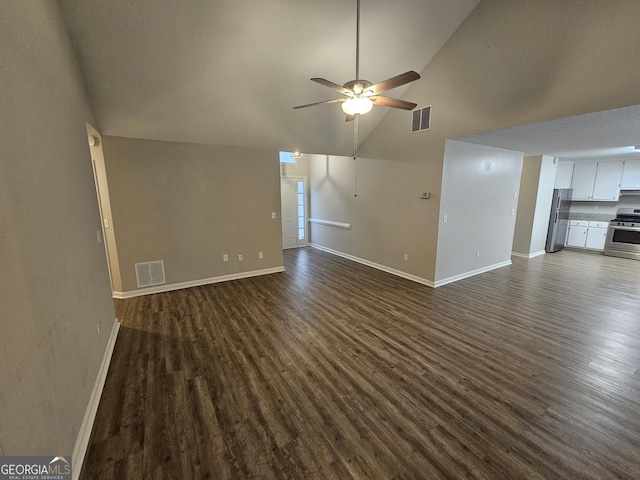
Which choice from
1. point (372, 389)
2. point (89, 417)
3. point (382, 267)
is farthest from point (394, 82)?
point (382, 267)

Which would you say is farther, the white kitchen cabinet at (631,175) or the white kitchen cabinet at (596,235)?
the white kitchen cabinet at (596,235)

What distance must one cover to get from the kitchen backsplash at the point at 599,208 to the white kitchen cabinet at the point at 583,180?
13.5 inches

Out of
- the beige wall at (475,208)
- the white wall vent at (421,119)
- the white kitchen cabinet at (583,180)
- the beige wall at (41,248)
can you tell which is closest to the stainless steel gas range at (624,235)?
the white kitchen cabinet at (583,180)

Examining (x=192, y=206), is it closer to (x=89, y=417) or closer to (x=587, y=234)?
(x=89, y=417)

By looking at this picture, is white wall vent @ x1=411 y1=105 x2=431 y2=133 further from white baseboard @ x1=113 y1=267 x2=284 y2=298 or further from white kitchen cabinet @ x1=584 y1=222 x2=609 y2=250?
white kitchen cabinet @ x1=584 y1=222 x2=609 y2=250

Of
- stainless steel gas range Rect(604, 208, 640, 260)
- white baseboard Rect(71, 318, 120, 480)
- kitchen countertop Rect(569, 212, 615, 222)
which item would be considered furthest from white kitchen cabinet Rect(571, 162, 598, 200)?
white baseboard Rect(71, 318, 120, 480)

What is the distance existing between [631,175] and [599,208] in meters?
1.09

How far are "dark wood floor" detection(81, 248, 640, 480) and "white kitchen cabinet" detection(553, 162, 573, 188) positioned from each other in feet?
13.8

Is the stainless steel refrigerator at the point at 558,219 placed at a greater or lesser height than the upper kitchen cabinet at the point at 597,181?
lesser

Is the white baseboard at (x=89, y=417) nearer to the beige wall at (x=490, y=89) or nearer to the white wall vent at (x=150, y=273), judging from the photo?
the white wall vent at (x=150, y=273)

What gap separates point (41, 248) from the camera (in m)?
1.46

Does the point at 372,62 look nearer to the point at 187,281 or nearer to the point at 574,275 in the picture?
the point at 187,281

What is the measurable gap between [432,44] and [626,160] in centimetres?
619

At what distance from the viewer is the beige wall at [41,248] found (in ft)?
3.64
